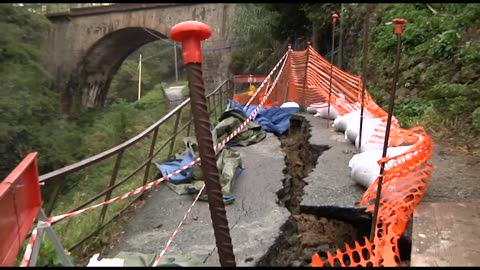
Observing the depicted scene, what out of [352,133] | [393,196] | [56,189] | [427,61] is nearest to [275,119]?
[352,133]

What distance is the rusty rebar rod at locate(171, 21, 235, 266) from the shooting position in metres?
1.09

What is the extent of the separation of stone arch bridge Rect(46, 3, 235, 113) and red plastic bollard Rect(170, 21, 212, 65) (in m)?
17.6

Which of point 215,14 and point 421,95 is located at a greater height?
point 215,14

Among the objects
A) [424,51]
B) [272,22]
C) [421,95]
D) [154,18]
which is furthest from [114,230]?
[154,18]

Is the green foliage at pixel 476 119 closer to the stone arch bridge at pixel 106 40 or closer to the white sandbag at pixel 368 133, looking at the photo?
the white sandbag at pixel 368 133

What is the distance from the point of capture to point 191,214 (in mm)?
3688

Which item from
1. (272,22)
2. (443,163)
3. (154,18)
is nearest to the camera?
(443,163)

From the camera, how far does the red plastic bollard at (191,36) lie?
41.9 inches

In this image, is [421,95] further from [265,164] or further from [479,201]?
[479,201]

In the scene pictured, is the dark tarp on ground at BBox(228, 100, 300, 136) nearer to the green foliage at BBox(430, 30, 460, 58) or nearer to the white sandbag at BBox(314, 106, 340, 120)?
the white sandbag at BBox(314, 106, 340, 120)

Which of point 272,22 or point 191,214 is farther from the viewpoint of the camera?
point 272,22

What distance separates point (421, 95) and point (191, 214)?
407 cm

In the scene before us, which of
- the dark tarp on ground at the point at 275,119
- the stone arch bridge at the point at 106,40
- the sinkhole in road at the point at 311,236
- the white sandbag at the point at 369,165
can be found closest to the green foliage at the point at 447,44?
the dark tarp on ground at the point at 275,119

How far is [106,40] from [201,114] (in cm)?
2401
